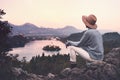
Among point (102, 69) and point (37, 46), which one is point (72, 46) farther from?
point (37, 46)

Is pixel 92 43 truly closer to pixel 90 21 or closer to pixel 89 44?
pixel 89 44

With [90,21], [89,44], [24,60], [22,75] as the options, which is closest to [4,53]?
[22,75]

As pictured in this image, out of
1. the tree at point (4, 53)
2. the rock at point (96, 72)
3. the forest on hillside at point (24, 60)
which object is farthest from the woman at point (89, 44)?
the tree at point (4, 53)

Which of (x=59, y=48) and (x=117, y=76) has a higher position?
(x=59, y=48)

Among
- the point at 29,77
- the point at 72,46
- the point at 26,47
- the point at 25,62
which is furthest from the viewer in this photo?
the point at 26,47

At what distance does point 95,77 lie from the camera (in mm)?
9438

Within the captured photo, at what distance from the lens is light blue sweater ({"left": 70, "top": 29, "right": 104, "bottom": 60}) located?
9352mm

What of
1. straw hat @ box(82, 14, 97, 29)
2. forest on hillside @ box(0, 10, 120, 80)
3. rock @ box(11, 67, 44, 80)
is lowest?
rock @ box(11, 67, 44, 80)

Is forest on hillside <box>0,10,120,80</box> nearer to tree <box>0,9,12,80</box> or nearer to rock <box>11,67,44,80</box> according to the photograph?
tree <box>0,9,12,80</box>

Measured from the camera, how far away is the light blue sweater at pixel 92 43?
9.35m

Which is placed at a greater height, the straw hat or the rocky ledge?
the straw hat

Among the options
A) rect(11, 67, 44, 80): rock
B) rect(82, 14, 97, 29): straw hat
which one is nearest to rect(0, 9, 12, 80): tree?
rect(11, 67, 44, 80): rock

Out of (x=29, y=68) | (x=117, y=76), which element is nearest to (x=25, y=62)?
(x=29, y=68)

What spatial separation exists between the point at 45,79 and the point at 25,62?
3.53ft
